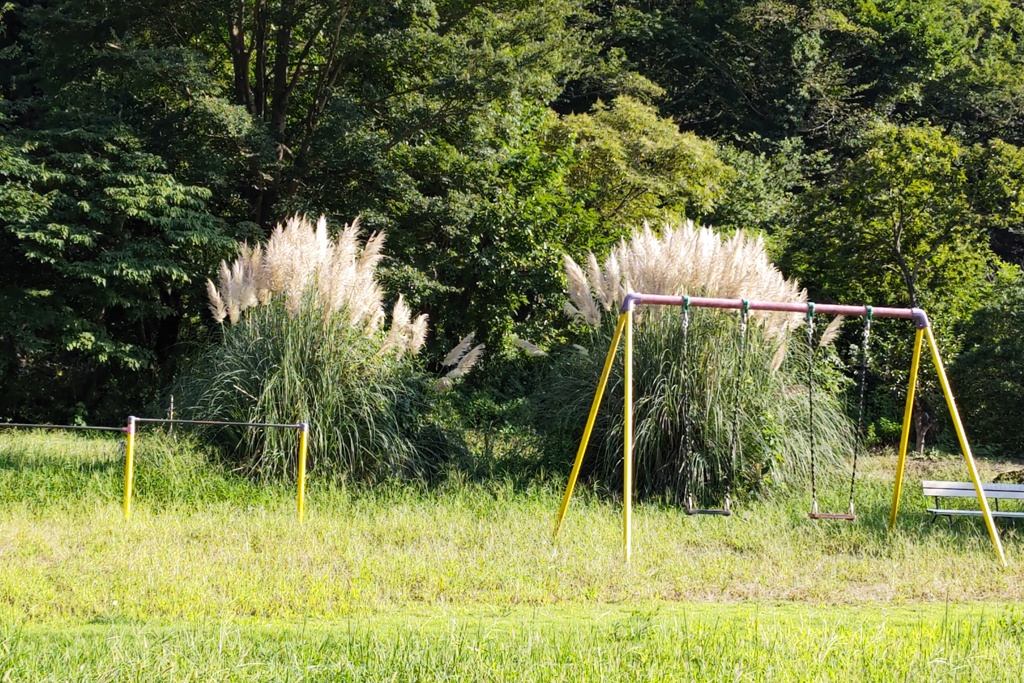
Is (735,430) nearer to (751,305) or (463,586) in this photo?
(751,305)

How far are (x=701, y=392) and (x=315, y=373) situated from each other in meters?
3.70

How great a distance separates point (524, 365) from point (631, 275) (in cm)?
669

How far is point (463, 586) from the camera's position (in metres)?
7.44

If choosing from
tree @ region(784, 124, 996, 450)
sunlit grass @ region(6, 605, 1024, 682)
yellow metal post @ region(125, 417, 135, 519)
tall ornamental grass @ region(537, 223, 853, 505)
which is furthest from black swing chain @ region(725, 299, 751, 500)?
tree @ region(784, 124, 996, 450)

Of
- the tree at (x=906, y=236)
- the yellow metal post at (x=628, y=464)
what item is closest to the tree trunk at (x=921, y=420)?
the tree at (x=906, y=236)

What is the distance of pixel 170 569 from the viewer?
7.59 m

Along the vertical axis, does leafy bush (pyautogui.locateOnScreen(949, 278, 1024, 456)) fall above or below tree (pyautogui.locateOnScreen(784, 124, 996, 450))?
below

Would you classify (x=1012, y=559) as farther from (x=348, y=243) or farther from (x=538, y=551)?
(x=348, y=243)

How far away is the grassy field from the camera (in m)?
5.59

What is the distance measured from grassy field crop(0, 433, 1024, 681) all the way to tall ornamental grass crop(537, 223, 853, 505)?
0.52m

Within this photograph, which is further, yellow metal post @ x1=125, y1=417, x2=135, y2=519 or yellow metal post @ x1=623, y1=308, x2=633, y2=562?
yellow metal post @ x1=125, y1=417, x2=135, y2=519

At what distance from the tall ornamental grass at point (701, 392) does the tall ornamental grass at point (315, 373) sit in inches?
64.1

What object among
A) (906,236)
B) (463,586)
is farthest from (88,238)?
(906,236)

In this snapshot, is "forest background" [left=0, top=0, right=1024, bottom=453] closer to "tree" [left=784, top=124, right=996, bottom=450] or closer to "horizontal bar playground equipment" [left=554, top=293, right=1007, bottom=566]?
"tree" [left=784, top=124, right=996, bottom=450]
